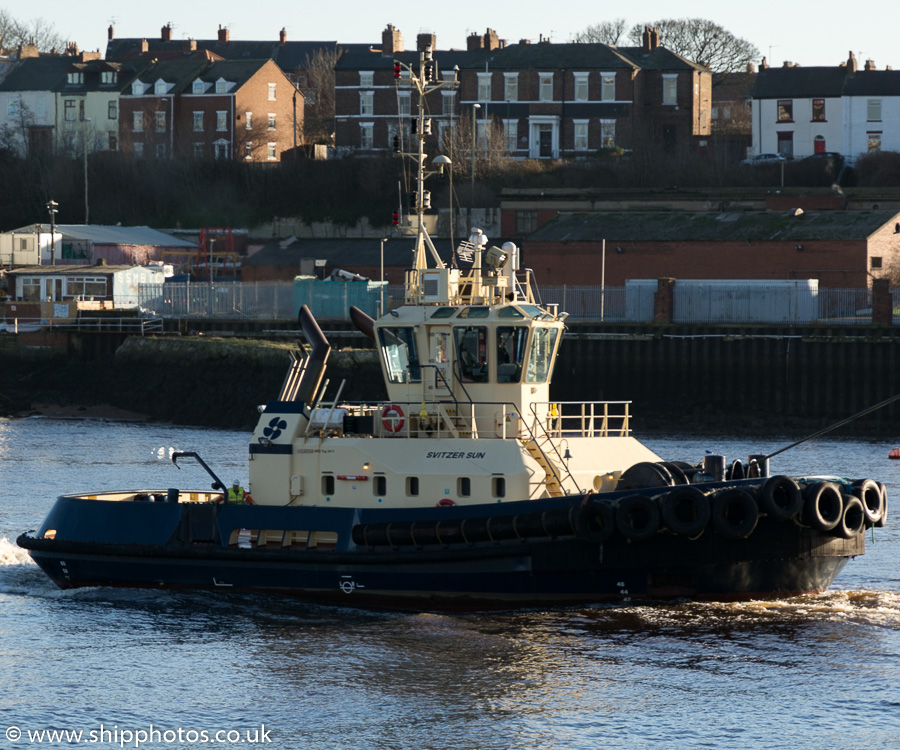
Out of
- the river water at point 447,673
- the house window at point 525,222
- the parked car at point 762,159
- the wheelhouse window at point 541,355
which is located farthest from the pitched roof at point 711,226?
the wheelhouse window at point 541,355

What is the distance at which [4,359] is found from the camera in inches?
1764

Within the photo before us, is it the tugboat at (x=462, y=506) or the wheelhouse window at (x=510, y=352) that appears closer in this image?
the tugboat at (x=462, y=506)

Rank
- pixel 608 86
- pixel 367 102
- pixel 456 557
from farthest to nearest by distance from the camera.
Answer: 1. pixel 367 102
2. pixel 608 86
3. pixel 456 557

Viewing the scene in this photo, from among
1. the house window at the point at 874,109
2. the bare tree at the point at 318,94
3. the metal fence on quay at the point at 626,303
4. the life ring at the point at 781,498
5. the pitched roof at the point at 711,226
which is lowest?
the life ring at the point at 781,498

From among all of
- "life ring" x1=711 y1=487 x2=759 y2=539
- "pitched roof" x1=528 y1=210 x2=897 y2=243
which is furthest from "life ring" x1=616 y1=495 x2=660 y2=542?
"pitched roof" x1=528 y1=210 x2=897 y2=243

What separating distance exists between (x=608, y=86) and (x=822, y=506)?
53865 millimetres

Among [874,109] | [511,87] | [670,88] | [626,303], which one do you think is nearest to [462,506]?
[626,303]

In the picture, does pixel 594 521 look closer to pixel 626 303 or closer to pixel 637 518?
pixel 637 518

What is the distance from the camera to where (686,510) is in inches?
575

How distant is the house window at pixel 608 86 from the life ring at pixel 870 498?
52925 mm

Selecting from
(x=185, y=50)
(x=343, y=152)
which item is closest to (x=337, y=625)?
(x=343, y=152)

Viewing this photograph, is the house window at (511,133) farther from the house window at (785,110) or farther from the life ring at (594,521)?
the life ring at (594,521)

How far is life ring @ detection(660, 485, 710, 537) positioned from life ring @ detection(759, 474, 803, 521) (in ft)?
2.09

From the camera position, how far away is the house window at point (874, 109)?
64.4 m
